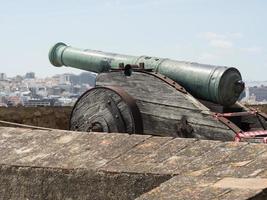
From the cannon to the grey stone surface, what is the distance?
4.28 meters

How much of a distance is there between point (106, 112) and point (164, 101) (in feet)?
2.74

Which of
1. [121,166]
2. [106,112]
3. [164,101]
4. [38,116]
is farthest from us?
[38,116]

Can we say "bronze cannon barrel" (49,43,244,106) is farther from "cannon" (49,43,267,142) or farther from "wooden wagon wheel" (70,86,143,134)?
"wooden wagon wheel" (70,86,143,134)

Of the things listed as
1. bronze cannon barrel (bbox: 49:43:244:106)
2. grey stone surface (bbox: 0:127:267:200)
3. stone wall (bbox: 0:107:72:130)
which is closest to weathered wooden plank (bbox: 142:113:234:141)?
bronze cannon barrel (bbox: 49:43:244:106)

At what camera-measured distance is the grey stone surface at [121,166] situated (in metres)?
2.39

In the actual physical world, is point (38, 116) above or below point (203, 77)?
below

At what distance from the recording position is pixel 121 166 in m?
2.83

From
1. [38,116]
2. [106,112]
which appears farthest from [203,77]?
[38,116]

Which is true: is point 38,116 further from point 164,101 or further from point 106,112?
point 164,101

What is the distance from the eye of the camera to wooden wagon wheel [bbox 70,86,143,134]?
788cm

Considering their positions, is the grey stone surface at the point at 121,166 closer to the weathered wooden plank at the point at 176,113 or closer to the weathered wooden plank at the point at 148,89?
the weathered wooden plank at the point at 176,113

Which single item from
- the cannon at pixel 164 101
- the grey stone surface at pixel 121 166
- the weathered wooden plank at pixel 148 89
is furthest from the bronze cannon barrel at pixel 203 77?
the grey stone surface at pixel 121 166

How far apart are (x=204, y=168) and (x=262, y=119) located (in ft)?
18.7

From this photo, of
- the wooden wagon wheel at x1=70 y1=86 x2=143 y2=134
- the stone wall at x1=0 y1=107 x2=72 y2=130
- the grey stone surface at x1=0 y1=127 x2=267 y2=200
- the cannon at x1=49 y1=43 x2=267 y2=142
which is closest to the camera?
the grey stone surface at x1=0 y1=127 x2=267 y2=200
